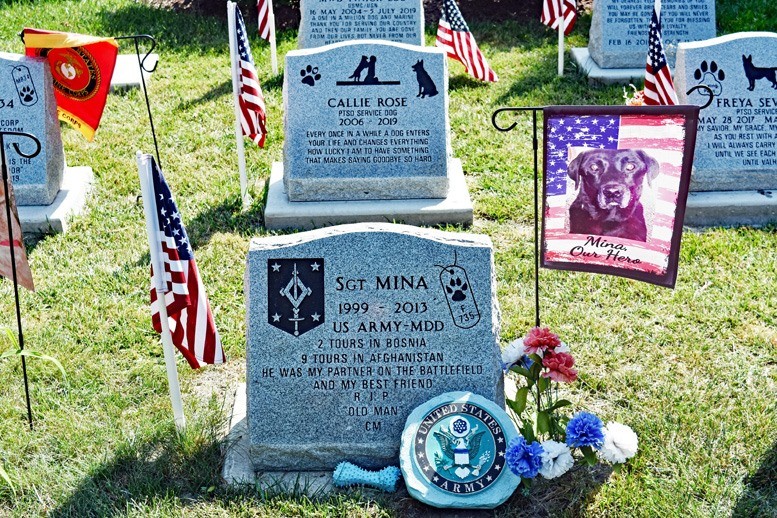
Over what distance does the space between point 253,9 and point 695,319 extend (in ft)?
30.0

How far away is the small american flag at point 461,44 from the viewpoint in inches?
465

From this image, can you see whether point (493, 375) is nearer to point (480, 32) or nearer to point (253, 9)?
point (480, 32)

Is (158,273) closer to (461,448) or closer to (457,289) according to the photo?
(457,289)

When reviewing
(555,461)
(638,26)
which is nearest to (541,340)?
(555,461)

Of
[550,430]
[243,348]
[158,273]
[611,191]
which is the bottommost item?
[550,430]

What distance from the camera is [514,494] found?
5539 millimetres

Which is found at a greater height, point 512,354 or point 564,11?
point 564,11

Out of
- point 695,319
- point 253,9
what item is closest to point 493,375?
point 695,319

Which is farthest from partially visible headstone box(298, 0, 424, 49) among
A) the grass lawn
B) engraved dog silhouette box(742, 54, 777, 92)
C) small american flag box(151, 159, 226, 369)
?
small american flag box(151, 159, 226, 369)

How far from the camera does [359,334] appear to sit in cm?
564

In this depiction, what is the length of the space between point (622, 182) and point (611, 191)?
0.07 meters

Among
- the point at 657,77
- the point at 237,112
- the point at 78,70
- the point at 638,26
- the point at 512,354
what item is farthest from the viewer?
the point at 638,26

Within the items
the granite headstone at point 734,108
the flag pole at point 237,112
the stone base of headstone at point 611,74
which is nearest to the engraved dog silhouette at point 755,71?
the granite headstone at point 734,108

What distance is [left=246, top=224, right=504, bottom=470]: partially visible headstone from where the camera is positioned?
559 centimetres
